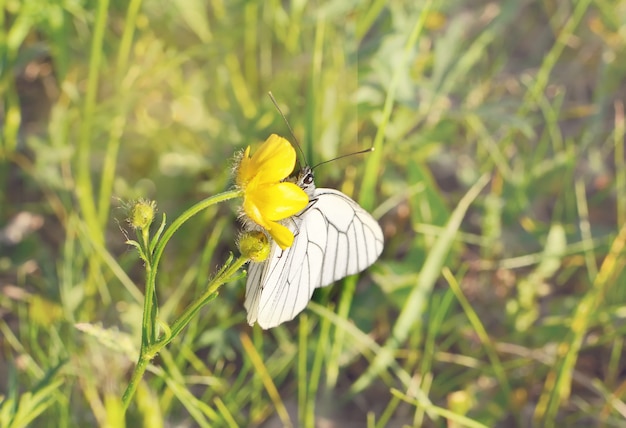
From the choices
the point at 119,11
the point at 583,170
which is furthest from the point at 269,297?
the point at 583,170

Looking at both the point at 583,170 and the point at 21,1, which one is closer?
the point at 21,1

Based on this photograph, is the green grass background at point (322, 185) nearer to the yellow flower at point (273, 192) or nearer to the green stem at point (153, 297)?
the green stem at point (153, 297)

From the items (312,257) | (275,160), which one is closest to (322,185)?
(312,257)

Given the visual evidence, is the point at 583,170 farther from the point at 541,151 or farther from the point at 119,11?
the point at 119,11

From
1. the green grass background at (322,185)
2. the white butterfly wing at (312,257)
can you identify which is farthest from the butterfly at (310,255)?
the green grass background at (322,185)

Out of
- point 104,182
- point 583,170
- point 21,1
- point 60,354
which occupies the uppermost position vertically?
point 21,1

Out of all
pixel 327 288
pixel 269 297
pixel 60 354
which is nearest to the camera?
pixel 269 297

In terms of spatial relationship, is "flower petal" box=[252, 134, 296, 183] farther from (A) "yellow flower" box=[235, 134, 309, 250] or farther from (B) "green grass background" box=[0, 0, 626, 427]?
(B) "green grass background" box=[0, 0, 626, 427]
